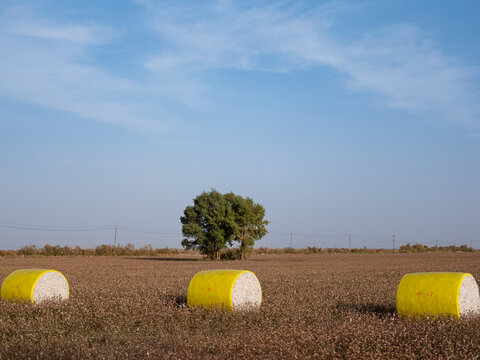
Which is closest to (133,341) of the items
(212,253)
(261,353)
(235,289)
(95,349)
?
(95,349)

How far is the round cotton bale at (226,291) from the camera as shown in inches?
Result: 416

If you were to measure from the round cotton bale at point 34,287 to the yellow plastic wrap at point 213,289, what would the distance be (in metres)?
3.51

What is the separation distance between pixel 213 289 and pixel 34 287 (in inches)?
183

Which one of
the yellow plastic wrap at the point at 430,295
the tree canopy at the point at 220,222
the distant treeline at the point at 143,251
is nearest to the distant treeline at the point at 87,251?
the distant treeline at the point at 143,251

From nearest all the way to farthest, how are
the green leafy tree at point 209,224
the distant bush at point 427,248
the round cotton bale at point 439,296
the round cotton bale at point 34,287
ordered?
the round cotton bale at point 439,296, the round cotton bale at point 34,287, the green leafy tree at point 209,224, the distant bush at point 427,248

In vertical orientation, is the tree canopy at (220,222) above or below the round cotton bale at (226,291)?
above

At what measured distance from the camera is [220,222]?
43156mm

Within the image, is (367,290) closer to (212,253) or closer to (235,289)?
(235,289)

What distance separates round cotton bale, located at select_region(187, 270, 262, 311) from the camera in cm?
1058

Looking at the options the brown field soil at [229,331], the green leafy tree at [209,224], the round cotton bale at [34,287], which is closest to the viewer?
the brown field soil at [229,331]


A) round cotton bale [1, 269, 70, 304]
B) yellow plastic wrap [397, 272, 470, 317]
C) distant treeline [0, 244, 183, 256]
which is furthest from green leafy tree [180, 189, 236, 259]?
yellow plastic wrap [397, 272, 470, 317]

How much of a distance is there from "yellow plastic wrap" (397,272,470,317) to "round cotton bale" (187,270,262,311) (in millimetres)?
3061

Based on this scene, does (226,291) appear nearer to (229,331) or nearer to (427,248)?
(229,331)

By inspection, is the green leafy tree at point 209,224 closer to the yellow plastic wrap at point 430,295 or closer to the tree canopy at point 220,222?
the tree canopy at point 220,222
